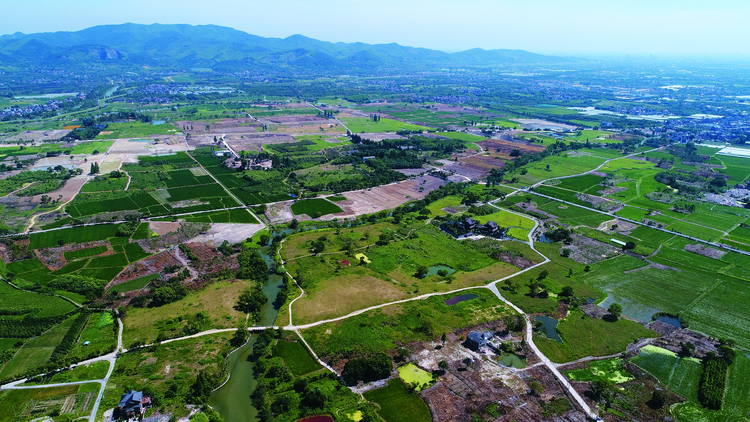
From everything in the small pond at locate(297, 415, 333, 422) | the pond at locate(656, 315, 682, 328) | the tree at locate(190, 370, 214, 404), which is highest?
the tree at locate(190, 370, 214, 404)

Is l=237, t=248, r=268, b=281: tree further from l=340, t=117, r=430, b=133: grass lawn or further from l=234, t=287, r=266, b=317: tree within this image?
l=340, t=117, r=430, b=133: grass lawn

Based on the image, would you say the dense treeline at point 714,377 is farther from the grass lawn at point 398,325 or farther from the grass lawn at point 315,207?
the grass lawn at point 315,207

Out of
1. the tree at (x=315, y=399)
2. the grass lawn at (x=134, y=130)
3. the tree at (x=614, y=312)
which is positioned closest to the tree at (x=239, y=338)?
the tree at (x=315, y=399)

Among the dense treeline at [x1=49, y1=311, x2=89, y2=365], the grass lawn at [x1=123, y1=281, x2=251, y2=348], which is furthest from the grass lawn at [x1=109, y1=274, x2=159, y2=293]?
the dense treeline at [x1=49, y1=311, x2=89, y2=365]

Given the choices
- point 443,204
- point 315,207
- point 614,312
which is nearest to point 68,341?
point 315,207

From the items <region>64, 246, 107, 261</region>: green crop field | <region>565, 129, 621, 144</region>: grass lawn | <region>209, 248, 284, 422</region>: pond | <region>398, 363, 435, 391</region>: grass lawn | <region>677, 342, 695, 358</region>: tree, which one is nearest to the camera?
<region>209, 248, 284, 422</region>: pond

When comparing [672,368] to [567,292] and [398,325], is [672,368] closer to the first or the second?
[567,292]

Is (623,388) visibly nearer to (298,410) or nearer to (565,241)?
(298,410)
